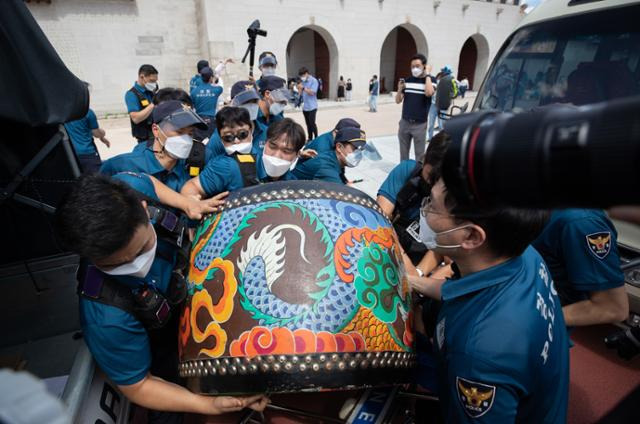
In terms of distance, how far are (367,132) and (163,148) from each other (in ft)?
31.1

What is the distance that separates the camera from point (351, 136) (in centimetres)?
327

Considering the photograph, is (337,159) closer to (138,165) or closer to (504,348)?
(138,165)

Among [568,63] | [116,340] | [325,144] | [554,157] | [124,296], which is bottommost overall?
[116,340]

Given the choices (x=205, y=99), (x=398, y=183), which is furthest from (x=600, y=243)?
(x=205, y=99)

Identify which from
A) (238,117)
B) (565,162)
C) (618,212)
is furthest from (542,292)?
(238,117)

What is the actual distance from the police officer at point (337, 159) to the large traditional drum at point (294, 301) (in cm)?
153

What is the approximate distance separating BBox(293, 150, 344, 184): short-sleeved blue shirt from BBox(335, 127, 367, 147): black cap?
165mm

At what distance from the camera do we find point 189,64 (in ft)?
57.4

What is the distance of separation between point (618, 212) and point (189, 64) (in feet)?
A: 64.8

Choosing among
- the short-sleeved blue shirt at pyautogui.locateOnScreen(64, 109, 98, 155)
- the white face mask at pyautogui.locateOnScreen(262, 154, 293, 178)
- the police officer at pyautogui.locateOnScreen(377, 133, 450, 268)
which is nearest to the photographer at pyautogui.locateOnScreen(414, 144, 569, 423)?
the police officer at pyautogui.locateOnScreen(377, 133, 450, 268)

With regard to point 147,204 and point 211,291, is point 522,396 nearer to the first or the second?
point 211,291

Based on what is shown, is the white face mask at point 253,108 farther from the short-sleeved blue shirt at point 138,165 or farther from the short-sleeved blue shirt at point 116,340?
the short-sleeved blue shirt at point 116,340

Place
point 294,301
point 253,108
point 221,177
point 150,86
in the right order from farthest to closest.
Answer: point 150,86
point 253,108
point 221,177
point 294,301

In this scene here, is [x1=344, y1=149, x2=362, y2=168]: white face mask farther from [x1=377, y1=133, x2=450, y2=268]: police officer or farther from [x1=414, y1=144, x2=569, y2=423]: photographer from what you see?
[x1=414, y1=144, x2=569, y2=423]: photographer
